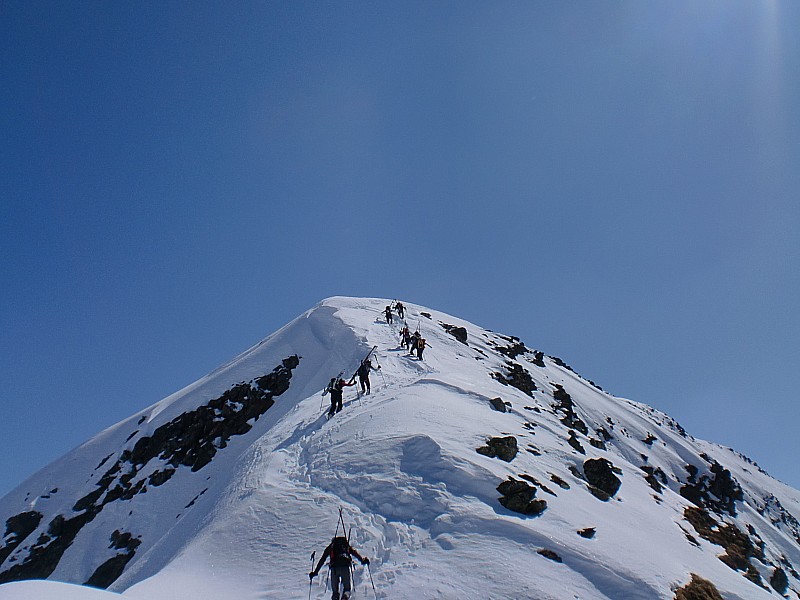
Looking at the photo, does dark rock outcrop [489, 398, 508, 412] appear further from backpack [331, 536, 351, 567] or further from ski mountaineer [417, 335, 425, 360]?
backpack [331, 536, 351, 567]

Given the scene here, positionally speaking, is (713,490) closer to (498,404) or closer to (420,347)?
(420,347)

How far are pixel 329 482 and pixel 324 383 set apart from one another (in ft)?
52.4

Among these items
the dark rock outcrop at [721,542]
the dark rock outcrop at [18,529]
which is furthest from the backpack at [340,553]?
the dark rock outcrop at [18,529]

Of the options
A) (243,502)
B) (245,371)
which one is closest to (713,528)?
(243,502)

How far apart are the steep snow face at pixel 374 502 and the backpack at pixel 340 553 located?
972mm

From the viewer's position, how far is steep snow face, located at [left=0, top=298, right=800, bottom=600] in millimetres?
9789

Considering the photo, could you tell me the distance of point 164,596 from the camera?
901 centimetres

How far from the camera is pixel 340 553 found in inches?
341

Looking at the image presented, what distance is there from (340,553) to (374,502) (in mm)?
3658

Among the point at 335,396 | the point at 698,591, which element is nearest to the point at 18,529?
the point at 335,396

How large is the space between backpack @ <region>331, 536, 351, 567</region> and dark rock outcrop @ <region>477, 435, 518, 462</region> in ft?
21.7

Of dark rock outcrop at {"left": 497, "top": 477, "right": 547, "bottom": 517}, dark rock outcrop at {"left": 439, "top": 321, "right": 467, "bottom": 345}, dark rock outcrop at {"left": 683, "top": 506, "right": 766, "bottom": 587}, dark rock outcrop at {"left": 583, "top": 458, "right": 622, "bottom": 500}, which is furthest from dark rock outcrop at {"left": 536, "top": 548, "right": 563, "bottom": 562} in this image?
dark rock outcrop at {"left": 439, "top": 321, "right": 467, "bottom": 345}

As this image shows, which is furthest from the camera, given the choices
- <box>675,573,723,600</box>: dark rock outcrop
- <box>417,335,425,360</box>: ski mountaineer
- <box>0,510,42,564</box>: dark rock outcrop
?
<box>417,335,425,360</box>: ski mountaineer

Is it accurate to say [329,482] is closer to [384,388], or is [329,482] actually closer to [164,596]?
[164,596]
